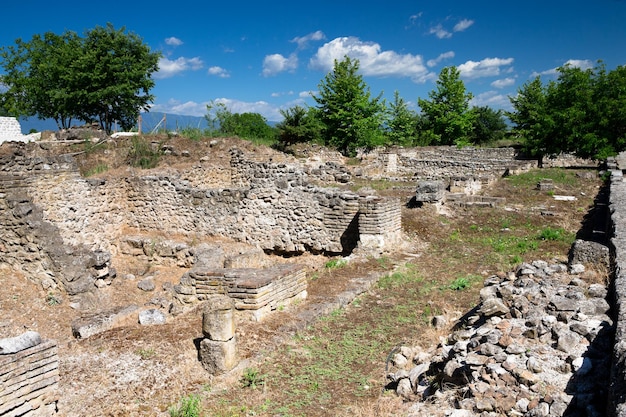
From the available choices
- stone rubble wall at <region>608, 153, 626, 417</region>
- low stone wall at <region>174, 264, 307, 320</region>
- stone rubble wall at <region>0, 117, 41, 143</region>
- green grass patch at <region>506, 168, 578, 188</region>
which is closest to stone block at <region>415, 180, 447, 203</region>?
stone rubble wall at <region>608, 153, 626, 417</region>

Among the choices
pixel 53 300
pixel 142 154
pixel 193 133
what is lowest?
pixel 53 300

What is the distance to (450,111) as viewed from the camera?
45.3 m

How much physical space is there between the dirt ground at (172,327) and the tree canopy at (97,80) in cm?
2450

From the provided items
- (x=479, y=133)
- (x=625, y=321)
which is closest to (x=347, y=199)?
(x=625, y=321)

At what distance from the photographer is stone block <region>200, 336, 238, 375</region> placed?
523cm

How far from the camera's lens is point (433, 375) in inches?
189

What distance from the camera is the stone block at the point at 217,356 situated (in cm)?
523

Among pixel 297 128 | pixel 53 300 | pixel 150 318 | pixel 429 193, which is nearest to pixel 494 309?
pixel 150 318

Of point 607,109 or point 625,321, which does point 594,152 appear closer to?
point 607,109

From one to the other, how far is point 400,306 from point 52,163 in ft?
32.0

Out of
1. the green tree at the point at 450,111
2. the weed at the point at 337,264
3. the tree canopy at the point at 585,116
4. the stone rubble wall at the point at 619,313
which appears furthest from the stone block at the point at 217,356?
the green tree at the point at 450,111

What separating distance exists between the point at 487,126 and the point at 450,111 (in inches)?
579

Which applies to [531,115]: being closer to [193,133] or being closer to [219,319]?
[193,133]

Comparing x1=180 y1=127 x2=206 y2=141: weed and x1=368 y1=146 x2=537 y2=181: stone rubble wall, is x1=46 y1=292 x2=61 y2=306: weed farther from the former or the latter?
x1=368 y1=146 x2=537 y2=181: stone rubble wall
